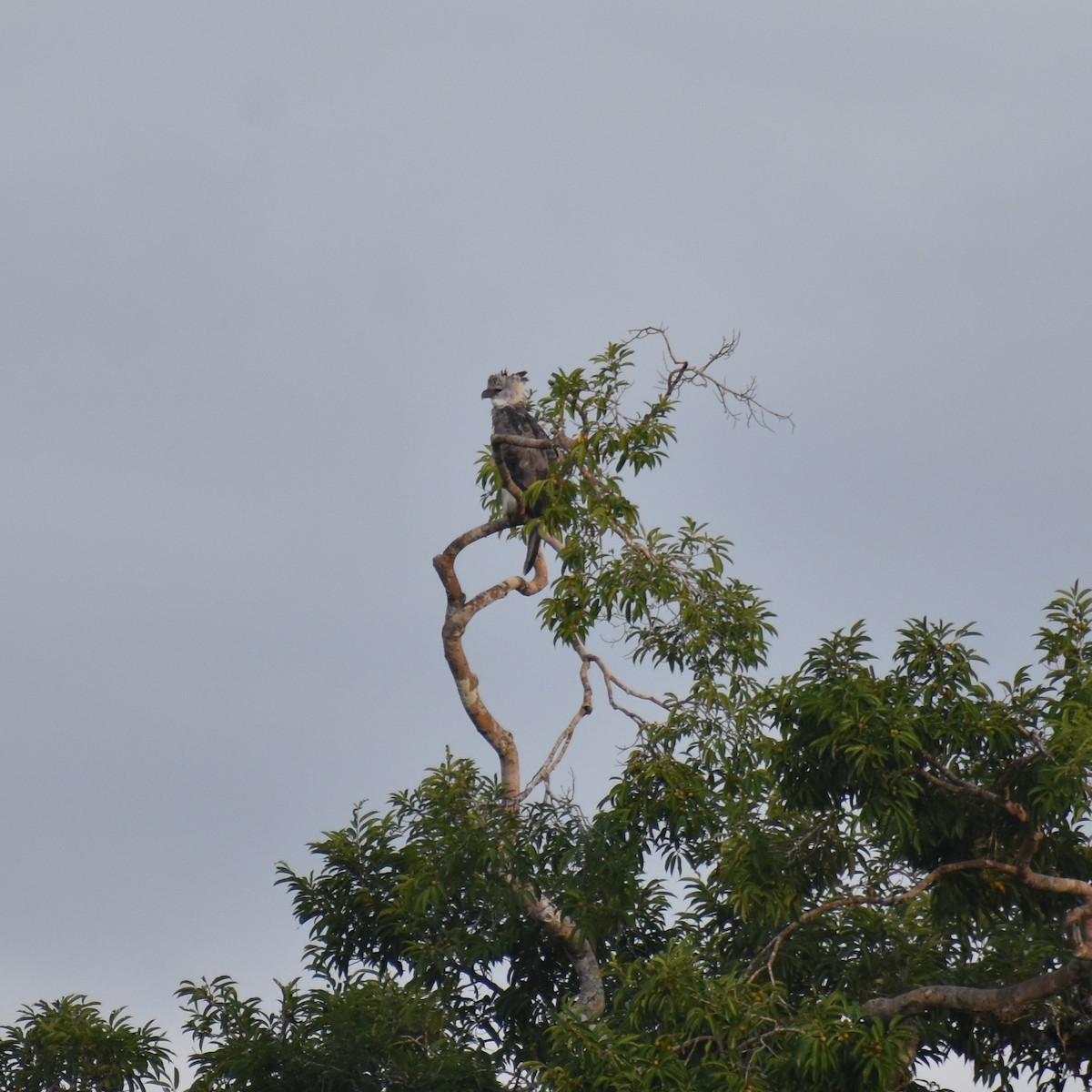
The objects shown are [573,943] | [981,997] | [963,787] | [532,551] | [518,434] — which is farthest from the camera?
[518,434]

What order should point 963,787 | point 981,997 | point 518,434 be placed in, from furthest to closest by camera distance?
point 518,434 < point 963,787 < point 981,997

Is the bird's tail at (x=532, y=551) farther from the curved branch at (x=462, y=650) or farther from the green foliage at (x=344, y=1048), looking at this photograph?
the green foliage at (x=344, y=1048)

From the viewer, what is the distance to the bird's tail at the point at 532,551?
1045cm

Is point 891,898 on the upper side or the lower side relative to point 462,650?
lower

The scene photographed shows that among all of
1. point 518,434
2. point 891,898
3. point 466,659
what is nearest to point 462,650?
point 466,659

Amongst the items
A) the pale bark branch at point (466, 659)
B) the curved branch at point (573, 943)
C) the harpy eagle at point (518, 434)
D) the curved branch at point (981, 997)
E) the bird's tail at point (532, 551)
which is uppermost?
the harpy eagle at point (518, 434)

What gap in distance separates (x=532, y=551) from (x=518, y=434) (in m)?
1.14

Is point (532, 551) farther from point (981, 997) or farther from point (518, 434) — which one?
point (981, 997)

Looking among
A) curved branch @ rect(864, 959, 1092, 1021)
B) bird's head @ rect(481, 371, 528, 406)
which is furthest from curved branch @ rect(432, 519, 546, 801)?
curved branch @ rect(864, 959, 1092, 1021)

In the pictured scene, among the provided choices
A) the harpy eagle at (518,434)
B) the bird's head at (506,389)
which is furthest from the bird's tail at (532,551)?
the bird's head at (506,389)

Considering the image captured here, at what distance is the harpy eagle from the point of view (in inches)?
411

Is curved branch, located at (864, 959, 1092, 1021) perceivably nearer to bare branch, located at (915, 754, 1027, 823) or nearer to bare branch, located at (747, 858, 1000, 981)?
bare branch, located at (747, 858, 1000, 981)

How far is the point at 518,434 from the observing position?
11.3 m

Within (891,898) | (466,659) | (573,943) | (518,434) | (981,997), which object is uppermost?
(518,434)
